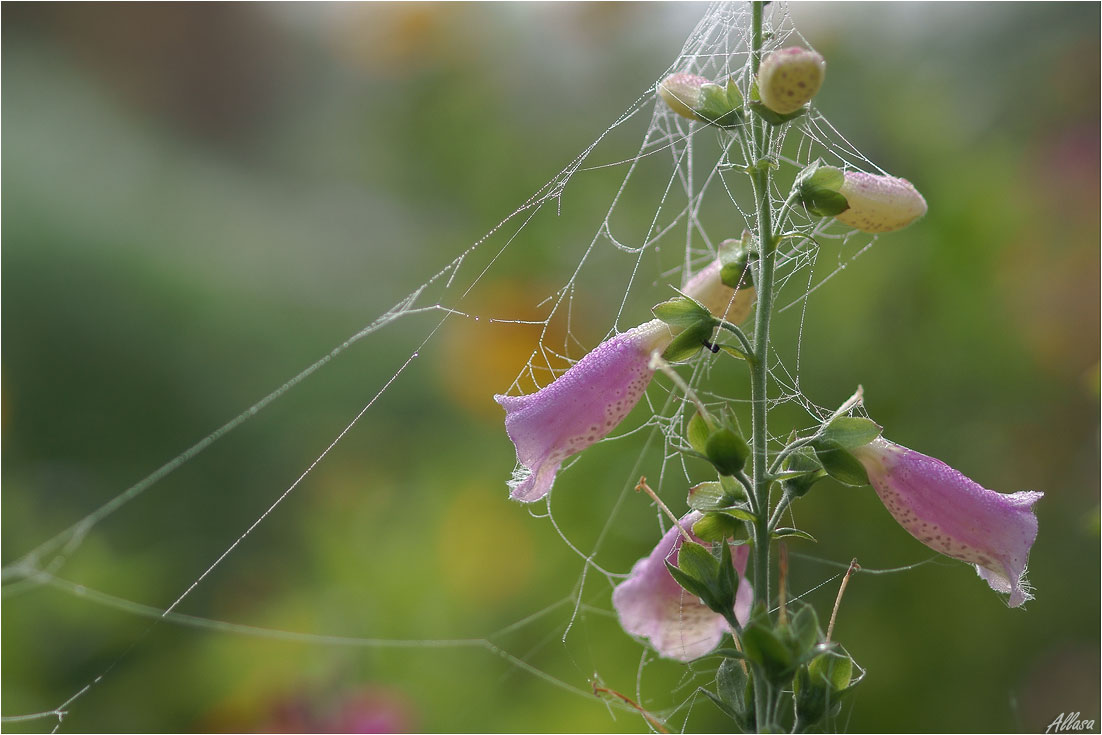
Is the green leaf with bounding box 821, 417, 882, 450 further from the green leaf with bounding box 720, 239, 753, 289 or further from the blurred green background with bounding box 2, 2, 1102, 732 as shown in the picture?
the blurred green background with bounding box 2, 2, 1102, 732

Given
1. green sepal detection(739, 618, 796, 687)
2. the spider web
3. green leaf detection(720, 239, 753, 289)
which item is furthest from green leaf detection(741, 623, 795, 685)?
the spider web

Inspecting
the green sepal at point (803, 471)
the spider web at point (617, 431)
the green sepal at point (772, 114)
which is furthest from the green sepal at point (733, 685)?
the spider web at point (617, 431)

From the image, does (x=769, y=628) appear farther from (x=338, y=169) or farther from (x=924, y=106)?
(x=338, y=169)

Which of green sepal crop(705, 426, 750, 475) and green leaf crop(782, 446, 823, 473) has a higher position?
green sepal crop(705, 426, 750, 475)

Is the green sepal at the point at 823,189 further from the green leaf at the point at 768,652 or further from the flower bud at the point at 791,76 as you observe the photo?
the green leaf at the point at 768,652

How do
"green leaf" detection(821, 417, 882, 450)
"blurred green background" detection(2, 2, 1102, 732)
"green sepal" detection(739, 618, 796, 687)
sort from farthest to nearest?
1. "blurred green background" detection(2, 2, 1102, 732)
2. "green leaf" detection(821, 417, 882, 450)
3. "green sepal" detection(739, 618, 796, 687)

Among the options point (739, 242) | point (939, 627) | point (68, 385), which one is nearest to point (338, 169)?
Answer: point (68, 385)

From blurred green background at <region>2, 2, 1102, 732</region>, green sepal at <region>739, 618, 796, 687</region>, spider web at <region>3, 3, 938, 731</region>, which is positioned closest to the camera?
green sepal at <region>739, 618, 796, 687</region>
